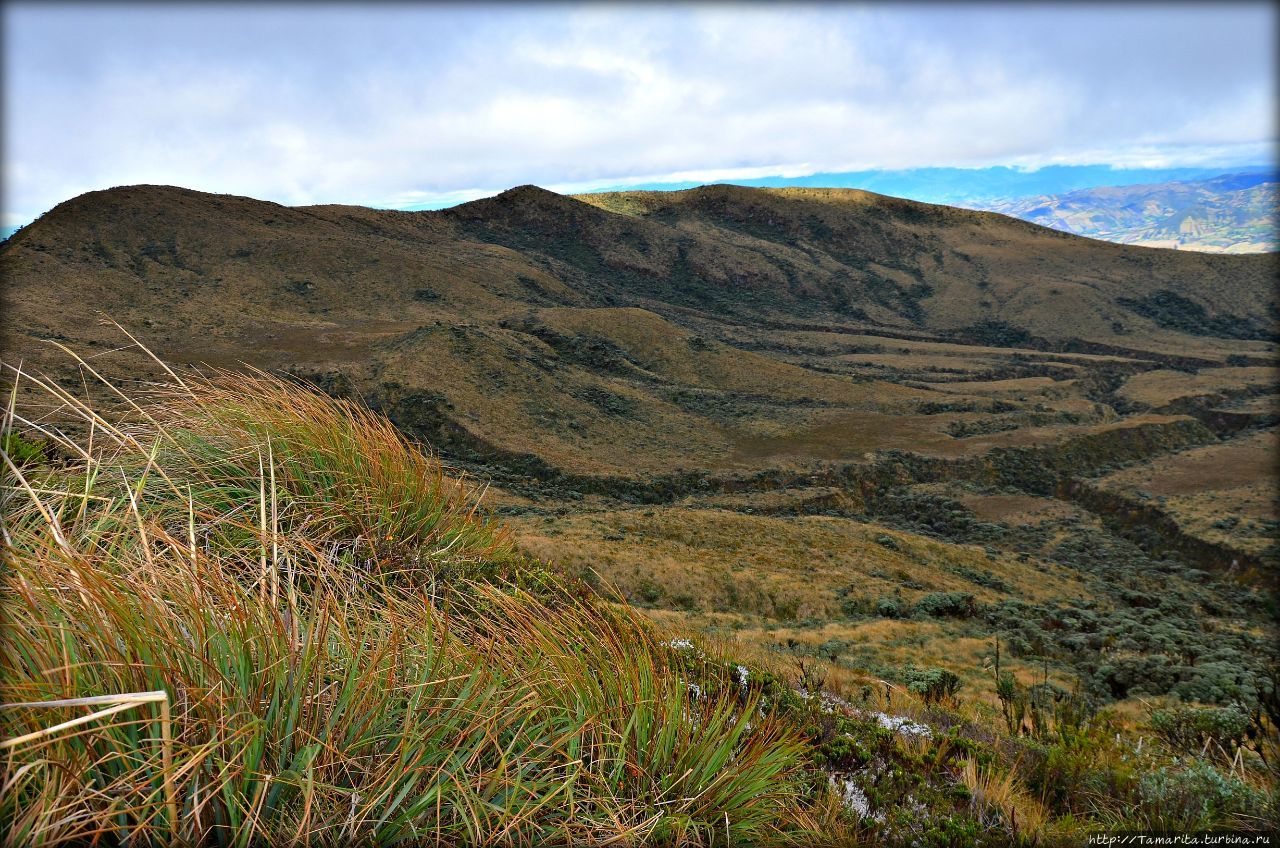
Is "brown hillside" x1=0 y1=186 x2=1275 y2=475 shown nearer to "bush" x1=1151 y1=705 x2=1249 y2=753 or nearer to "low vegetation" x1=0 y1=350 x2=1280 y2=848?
"low vegetation" x1=0 y1=350 x2=1280 y2=848

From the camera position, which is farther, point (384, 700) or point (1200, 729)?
point (1200, 729)

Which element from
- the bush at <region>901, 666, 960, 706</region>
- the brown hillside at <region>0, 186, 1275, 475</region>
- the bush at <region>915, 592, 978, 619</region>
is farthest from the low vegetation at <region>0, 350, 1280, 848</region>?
the bush at <region>915, 592, 978, 619</region>

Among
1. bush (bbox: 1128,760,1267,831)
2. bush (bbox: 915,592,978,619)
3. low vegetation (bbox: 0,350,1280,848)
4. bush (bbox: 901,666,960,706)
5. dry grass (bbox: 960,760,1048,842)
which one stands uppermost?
low vegetation (bbox: 0,350,1280,848)

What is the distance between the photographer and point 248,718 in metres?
1.95

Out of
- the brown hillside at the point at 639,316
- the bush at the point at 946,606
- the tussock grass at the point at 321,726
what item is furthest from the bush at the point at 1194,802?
the bush at the point at 946,606

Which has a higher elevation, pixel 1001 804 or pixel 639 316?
pixel 639 316

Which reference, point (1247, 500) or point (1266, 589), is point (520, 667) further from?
point (1247, 500)

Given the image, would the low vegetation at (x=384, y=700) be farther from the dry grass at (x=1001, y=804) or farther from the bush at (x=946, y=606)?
the bush at (x=946, y=606)

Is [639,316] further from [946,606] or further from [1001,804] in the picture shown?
[1001,804]

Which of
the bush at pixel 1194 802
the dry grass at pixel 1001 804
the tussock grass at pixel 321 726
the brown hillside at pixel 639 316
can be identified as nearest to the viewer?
the tussock grass at pixel 321 726

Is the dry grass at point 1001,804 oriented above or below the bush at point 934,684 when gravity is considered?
above

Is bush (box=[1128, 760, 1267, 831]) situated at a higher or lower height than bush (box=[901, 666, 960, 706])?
higher

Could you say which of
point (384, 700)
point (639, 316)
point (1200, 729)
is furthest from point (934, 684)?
point (639, 316)

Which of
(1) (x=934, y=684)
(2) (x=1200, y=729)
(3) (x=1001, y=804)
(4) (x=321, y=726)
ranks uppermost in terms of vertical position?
(4) (x=321, y=726)
